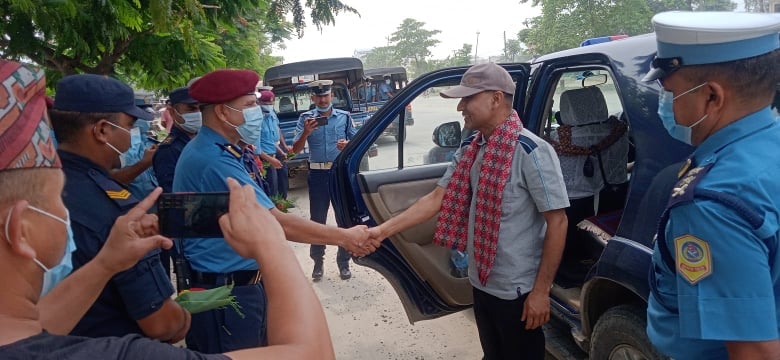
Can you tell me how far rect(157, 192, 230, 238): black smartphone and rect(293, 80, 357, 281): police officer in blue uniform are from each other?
3.61 meters

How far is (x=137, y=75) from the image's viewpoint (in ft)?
13.7

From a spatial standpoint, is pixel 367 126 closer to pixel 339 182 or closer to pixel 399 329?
pixel 339 182

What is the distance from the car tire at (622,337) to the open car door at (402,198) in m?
0.85

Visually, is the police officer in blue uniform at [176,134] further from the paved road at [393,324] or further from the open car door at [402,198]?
the paved road at [393,324]

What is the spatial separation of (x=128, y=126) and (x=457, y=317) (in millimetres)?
2837

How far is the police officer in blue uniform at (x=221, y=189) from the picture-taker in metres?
2.09

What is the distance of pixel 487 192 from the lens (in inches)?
86.7

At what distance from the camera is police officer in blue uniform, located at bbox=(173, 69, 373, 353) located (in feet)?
6.86

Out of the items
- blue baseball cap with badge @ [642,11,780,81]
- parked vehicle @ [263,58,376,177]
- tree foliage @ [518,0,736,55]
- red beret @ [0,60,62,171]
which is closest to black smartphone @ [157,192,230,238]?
red beret @ [0,60,62,171]

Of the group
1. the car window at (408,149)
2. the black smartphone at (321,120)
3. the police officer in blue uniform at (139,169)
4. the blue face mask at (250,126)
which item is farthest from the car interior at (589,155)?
the black smartphone at (321,120)

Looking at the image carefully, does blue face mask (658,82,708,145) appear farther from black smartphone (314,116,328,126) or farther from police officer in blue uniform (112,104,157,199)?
black smartphone (314,116,328,126)

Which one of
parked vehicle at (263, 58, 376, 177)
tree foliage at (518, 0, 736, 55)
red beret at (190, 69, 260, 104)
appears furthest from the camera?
tree foliage at (518, 0, 736, 55)

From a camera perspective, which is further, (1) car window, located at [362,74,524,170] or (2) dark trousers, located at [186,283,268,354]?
(1) car window, located at [362,74,524,170]

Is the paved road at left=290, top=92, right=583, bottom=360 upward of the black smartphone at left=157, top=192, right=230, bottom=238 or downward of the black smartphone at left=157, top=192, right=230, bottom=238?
downward
